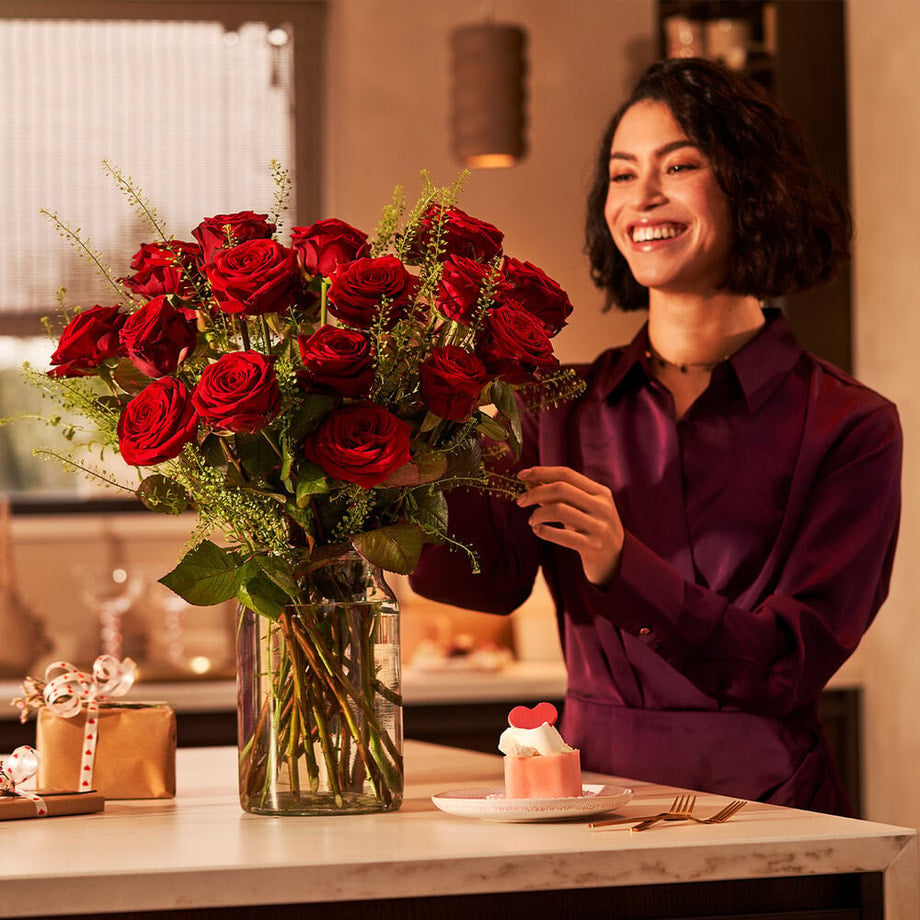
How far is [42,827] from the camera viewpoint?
120 cm

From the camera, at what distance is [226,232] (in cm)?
123

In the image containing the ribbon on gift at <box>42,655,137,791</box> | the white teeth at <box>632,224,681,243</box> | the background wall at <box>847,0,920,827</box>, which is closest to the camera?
the ribbon on gift at <box>42,655,137,791</box>

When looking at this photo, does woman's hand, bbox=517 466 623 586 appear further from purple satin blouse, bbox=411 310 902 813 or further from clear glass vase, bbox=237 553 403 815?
clear glass vase, bbox=237 553 403 815

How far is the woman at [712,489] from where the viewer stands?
1647 millimetres

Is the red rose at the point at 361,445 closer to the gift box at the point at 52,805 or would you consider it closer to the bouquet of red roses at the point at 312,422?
the bouquet of red roses at the point at 312,422

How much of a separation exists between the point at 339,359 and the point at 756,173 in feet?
2.85

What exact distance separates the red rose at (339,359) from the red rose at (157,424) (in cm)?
10

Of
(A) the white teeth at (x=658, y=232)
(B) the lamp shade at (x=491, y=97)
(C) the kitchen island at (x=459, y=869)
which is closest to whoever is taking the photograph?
(C) the kitchen island at (x=459, y=869)

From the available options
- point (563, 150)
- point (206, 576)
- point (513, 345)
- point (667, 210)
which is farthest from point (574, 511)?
point (563, 150)

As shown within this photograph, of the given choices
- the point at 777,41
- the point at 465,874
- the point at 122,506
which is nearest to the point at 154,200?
the point at 122,506

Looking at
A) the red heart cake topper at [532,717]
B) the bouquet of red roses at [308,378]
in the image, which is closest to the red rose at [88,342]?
the bouquet of red roses at [308,378]

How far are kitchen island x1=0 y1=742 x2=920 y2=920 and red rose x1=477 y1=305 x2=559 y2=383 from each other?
37cm

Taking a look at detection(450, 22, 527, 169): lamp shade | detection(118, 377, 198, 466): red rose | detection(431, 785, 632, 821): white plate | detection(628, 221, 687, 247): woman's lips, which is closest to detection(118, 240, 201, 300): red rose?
detection(118, 377, 198, 466): red rose

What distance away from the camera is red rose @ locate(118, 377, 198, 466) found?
44.8 inches
